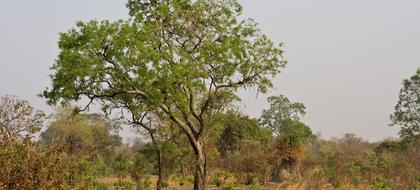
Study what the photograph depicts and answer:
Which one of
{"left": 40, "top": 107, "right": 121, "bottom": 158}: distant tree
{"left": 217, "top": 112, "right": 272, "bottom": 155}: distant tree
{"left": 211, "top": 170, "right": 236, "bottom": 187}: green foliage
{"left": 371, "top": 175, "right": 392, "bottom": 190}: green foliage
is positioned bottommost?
{"left": 371, "top": 175, "right": 392, "bottom": 190}: green foliage

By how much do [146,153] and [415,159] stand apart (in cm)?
1535

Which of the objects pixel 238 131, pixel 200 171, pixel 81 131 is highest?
pixel 81 131

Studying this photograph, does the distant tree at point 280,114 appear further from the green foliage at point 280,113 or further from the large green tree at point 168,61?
the large green tree at point 168,61

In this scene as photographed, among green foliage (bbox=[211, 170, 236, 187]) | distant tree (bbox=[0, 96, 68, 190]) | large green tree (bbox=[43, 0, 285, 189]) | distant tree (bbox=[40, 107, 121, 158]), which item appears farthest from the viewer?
distant tree (bbox=[40, 107, 121, 158])

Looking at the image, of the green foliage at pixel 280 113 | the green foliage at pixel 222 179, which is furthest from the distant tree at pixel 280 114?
the green foliage at pixel 222 179

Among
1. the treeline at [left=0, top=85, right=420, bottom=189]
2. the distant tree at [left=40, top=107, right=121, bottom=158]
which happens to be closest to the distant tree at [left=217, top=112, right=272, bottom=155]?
the treeline at [left=0, top=85, right=420, bottom=189]

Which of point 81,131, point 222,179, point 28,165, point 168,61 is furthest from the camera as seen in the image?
point 81,131

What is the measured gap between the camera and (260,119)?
67.9m

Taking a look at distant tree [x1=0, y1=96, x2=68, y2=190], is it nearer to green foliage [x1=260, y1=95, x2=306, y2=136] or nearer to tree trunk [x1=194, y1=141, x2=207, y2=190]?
tree trunk [x1=194, y1=141, x2=207, y2=190]

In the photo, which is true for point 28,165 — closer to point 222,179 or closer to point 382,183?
point 382,183

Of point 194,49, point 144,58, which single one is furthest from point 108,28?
A: point 194,49

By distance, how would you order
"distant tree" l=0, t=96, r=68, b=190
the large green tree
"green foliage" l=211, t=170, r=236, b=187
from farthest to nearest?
1. "green foliage" l=211, t=170, r=236, b=187
2. the large green tree
3. "distant tree" l=0, t=96, r=68, b=190

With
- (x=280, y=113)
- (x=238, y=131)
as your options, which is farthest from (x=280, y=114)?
(x=238, y=131)

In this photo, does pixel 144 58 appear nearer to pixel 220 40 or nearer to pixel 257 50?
pixel 220 40
